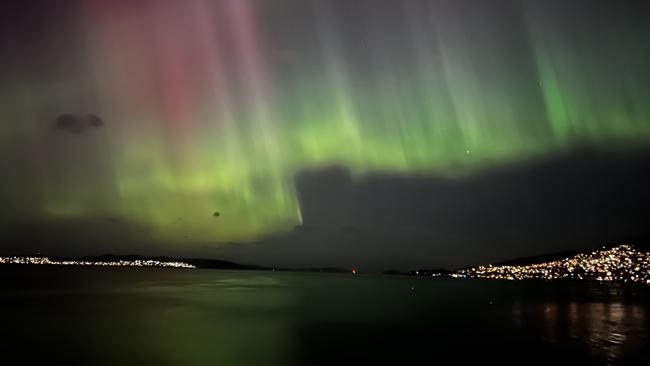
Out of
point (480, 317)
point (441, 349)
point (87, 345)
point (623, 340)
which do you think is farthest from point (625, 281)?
point (87, 345)

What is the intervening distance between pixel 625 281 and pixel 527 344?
180m

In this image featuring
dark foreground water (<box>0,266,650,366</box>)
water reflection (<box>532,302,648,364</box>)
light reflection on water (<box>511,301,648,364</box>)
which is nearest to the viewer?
dark foreground water (<box>0,266,650,366</box>)

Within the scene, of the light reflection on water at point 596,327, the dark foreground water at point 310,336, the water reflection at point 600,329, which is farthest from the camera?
the light reflection on water at point 596,327

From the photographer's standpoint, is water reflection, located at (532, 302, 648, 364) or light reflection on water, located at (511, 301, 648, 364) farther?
light reflection on water, located at (511, 301, 648, 364)

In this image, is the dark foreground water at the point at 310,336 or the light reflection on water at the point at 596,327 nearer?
the dark foreground water at the point at 310,336

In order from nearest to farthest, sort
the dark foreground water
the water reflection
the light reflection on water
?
1. the dark foreground water
2. the water reflection
3. the light reflection on water

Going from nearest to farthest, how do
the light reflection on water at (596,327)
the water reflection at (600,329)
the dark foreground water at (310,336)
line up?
1. the dark foreground water at (310,336)
2. the water reflection at (600,329)
3. the light reflection on water at (596,327)

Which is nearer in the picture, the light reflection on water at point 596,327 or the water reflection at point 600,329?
the water reflection at point 600,329

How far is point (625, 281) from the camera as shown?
621 feet

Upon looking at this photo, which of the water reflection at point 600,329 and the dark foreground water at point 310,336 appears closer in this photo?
the dark foreground water at point 310,336

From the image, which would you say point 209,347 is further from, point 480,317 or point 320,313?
point 480,317

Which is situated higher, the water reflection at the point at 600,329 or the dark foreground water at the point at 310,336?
the dark foreground water at the point at 310,336

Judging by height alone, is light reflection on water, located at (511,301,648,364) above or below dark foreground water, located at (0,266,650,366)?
below

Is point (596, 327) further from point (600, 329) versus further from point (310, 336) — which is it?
point (310, 336)
